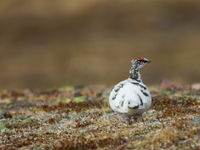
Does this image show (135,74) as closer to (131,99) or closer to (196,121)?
(131,99)

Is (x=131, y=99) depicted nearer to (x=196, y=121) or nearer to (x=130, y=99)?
(x=130, y=99)

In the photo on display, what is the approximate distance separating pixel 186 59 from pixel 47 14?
86.2 ft

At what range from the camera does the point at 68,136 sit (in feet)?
39.0

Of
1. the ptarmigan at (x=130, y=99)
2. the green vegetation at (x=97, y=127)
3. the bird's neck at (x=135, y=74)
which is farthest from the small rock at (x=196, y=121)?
the bird's neck at (x=135, y=74)

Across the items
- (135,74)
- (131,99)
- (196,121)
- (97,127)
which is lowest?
(196,121)

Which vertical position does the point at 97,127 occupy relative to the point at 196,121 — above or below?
above

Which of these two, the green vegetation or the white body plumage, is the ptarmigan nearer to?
the white body plumage

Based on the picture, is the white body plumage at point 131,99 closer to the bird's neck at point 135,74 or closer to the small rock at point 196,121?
the bird's neck at point 135,74

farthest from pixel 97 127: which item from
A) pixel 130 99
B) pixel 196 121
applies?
pixel 196 121

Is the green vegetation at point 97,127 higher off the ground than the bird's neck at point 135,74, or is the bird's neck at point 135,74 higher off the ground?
the bird's neck at point 135,74

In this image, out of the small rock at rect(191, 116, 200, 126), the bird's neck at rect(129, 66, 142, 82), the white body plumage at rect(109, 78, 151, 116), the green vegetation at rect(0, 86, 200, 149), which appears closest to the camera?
the green vegetation at rect(0, 86, 200, 149)

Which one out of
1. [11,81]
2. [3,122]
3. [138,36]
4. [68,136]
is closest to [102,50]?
[138,36]

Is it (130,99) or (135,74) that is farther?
(135,74)

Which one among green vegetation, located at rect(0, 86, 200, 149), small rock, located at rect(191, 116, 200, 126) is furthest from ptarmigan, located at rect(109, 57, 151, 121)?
small rock, located at rect(191, 116, 200, 126)
